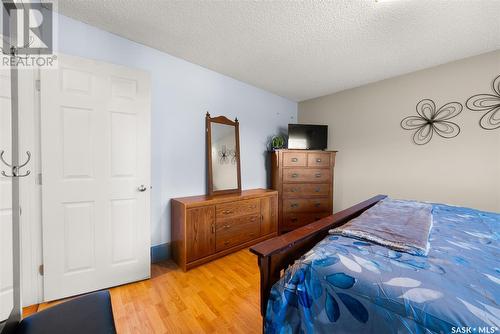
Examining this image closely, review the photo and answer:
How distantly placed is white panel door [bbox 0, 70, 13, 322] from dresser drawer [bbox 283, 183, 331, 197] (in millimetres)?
2854

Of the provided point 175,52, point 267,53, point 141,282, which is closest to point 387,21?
point 267,53

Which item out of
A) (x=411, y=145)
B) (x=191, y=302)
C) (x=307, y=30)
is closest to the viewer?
(x=191, y=302)

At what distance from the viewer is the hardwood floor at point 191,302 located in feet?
4.73

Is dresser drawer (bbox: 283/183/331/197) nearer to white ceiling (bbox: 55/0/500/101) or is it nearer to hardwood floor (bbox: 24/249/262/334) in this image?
hardwood floor (bbox: 24/249/262/334)

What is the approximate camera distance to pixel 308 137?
3549 mm

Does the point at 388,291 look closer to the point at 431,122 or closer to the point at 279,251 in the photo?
the point at 279,251

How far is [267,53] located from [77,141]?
210 centimetres

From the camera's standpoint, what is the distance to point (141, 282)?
196cm

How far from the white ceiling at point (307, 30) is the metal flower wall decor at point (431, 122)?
54 cm

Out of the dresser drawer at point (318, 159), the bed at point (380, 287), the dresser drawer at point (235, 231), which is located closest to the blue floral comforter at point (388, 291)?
the bed at point (380, 287)

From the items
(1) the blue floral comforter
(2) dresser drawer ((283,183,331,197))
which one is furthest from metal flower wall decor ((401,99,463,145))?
(1) the blue floral comforter

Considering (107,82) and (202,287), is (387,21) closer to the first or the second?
(107,82)

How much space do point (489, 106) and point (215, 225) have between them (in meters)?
3.41

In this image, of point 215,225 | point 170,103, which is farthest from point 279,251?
point 170,103
